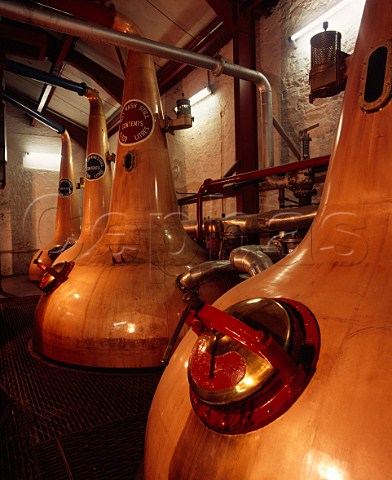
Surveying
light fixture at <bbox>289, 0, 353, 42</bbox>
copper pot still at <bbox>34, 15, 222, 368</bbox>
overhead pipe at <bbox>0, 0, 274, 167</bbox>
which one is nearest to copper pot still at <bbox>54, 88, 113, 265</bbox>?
copper pot still at <bbox>34, 15, 222, 368</bbox>

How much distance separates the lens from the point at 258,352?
76cm

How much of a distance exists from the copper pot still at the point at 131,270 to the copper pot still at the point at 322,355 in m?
1.55

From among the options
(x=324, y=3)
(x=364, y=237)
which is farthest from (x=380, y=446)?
(x=324, y=3)

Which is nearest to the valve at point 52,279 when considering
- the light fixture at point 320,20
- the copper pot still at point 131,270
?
the copper pot still at point 131,270

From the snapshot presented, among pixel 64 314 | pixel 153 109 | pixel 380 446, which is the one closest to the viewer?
pixel 380 446

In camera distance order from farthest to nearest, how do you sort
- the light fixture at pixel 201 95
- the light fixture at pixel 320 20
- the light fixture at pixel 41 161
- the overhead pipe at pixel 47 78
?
the light fixture at pixel 41 161
the light fixture at pixel 201 95
the overhead pipe at pixel 47 78
the light fixture at pixel 320 20

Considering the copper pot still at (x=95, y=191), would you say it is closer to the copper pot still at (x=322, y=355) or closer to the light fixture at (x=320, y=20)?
the light fixture at (x=320, y=20)

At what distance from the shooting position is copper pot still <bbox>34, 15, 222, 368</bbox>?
2.72 m

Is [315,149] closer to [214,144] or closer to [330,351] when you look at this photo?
[214,144]

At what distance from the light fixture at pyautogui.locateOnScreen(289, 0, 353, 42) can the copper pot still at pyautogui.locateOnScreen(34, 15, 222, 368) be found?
91.7 inches

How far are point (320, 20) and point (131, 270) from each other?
390 cm

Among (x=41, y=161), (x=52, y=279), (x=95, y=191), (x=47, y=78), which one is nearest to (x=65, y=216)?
(x=47, y=78)

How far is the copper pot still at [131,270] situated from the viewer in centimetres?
A: 272

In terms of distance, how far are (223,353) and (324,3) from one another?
16.3ft
